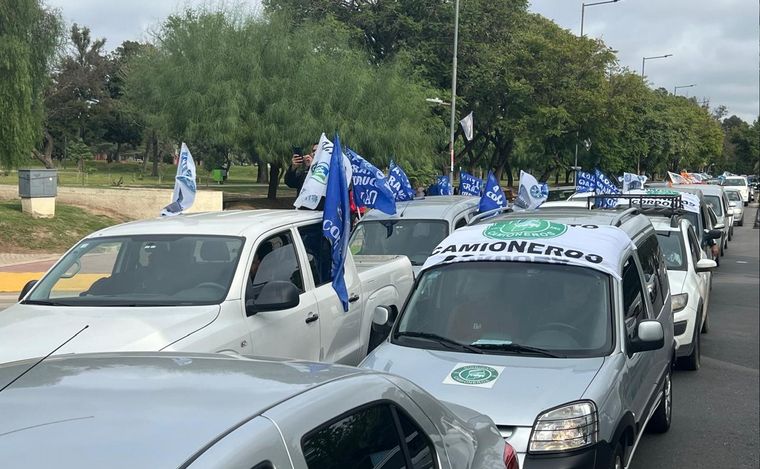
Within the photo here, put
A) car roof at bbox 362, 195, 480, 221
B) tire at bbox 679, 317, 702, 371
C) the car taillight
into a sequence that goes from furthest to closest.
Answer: car roof at bbox 362, 195, 480, 221 → tire at bbox 679, 317, 702, 371 → the car taillight

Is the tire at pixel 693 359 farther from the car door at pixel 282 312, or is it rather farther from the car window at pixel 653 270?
the car door at pixel 282 312

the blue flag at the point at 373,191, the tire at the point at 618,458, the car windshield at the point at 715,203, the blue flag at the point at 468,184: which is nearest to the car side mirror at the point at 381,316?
the tire at the point at 618,458

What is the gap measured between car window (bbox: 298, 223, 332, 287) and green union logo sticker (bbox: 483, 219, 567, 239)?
1.48 m

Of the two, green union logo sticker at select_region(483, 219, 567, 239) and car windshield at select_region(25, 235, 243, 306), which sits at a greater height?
green union logo sticker at select_region(483, 219, 567, 239)

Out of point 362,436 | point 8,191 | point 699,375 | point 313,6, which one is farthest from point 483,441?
point 313,6

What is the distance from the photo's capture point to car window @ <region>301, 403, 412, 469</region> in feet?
7.33

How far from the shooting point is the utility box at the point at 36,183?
2327 centimetres

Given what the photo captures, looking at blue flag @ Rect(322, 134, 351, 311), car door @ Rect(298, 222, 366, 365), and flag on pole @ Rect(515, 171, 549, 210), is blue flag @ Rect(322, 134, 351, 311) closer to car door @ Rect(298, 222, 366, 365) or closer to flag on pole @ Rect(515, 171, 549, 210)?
car door @ Rect(298, 222, 366, 365)

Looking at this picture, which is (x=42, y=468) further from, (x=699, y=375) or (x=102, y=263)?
(x=699, y=375)

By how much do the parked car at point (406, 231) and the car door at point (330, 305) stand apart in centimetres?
351

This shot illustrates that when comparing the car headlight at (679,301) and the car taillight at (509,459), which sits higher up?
the car taillight at (509,459)

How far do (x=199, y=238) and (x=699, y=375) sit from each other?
5.98 meters

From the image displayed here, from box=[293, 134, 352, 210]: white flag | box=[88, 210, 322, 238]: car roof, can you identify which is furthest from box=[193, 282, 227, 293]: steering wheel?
box=[293, 134, 352, 210]: white flag

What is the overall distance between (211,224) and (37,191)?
19.0 m
